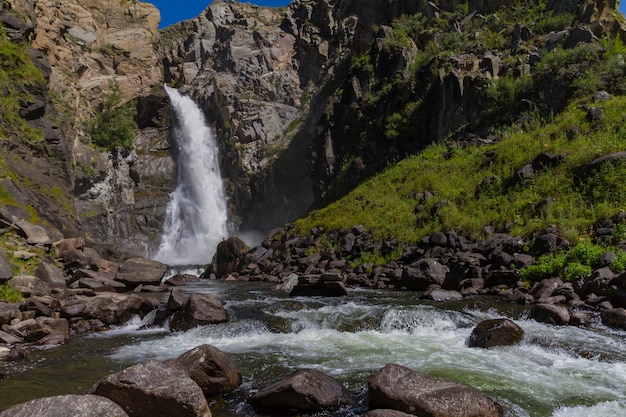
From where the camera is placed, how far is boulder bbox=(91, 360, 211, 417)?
17.9ft

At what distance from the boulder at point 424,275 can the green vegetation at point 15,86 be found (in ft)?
79.7

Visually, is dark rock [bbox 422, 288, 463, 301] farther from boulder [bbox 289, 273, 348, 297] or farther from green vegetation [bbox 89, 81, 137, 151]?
green vegetation [bbox 89, 81, 137, 151]

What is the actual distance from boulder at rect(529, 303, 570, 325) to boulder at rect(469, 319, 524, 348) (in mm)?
2003

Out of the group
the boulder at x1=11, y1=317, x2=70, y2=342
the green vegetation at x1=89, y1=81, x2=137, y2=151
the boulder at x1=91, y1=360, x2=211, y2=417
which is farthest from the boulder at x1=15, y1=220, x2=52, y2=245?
the green vegetation at x1=89, y1=81, x2=137, y2=151

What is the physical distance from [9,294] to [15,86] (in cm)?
2331

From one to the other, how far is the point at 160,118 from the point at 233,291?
1751 inches

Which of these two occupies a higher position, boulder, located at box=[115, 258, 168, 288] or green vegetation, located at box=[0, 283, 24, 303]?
green vegetation, located at box=[0, 283, 24, 303]

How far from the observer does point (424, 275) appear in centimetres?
1675

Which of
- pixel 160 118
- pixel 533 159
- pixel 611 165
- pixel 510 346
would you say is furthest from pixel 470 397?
pixel 160 118

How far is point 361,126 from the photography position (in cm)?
3875

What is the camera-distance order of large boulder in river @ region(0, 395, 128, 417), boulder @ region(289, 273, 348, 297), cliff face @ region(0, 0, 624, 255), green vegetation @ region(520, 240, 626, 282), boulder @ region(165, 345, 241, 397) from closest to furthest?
large boulder in river @ region(0, 395, 128, 417)
boulder @ region(165, 345, 241, 397)
green vegetation @ region(520, 240, 626, 282)
boulder @ region(289, 273, 348, 297)
cliff face @ region(0, 0, 624, 255)

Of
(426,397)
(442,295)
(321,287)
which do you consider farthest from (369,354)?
(321,287)

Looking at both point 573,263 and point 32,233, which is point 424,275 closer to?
point 573,263

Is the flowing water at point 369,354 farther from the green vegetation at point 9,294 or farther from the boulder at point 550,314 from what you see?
the green vegetation at point 9,294
